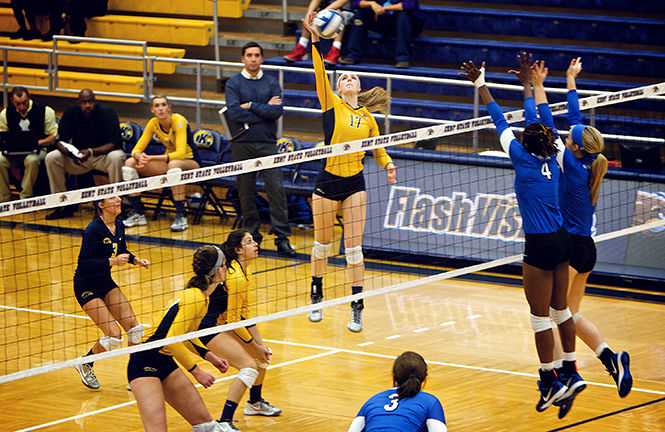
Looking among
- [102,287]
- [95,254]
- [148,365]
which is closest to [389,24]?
[95,254]

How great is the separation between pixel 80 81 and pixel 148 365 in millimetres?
10224

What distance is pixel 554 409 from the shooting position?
7.87m

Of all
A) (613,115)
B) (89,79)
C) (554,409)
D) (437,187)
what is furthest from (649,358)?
(89,79)

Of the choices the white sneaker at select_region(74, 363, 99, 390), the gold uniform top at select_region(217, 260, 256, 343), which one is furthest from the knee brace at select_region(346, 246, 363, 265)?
the white sneaker at select_region(74, 363, 99, 390)

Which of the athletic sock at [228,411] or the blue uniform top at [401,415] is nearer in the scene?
the blue uniform top at [401,415]

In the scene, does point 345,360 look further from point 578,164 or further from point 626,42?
point 626,42

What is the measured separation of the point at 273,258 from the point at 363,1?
183 inches

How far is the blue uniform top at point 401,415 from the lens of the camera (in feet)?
18.1

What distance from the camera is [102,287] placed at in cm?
830

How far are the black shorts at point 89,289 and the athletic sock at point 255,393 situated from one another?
5.27 feet

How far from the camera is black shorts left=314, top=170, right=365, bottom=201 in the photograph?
8.75m

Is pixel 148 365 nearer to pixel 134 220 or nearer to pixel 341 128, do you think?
pixel 341 128

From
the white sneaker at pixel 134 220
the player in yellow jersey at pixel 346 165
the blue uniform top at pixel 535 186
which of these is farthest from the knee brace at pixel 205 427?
the white sneaker at pixel 134 220

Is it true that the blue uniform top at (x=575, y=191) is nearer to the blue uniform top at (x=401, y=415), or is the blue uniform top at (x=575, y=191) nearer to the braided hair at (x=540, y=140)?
the braided hair at (x=540, y=140)
